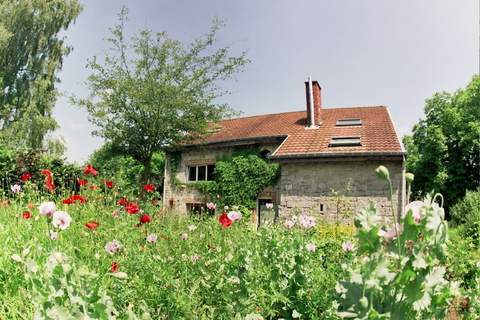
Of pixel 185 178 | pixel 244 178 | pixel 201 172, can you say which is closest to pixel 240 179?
pixel 244 178

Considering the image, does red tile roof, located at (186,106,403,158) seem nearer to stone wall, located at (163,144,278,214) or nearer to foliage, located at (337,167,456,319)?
stone wall, located at (163,144,278,214)

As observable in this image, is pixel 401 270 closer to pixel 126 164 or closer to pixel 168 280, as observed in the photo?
pixel 168 280

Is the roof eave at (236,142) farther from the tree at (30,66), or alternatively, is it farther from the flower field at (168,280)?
the flower field at (168,280)

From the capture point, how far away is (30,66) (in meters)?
22.7

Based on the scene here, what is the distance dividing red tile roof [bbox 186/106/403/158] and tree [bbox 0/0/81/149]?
9.56 meters

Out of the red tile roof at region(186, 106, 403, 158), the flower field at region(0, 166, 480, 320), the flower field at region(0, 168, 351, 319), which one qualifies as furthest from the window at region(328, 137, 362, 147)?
the flower field at region(0, 168, 351, 319)

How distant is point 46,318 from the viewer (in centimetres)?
163

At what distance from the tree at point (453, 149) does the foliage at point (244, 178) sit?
13240 millimetres

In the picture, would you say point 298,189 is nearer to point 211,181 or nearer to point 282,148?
point 282,148

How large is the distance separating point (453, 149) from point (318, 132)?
560 inches

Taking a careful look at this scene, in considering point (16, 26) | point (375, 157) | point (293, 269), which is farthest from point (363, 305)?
point (16, 26)

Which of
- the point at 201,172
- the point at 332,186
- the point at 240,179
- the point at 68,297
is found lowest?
the point at 68,297

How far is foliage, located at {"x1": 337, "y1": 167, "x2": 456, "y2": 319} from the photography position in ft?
4.55

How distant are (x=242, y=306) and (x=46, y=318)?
121cm
